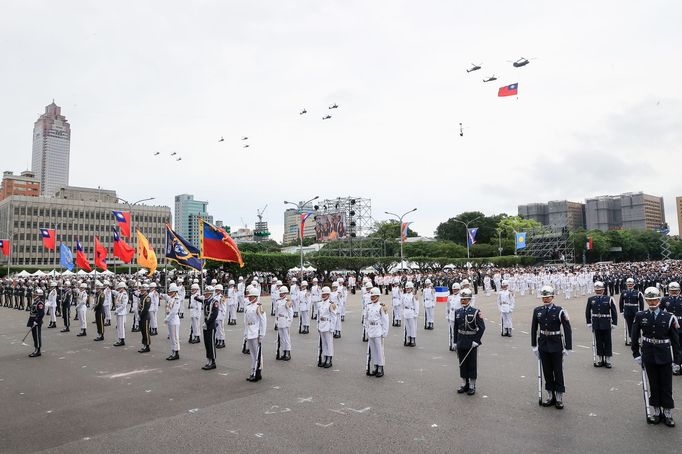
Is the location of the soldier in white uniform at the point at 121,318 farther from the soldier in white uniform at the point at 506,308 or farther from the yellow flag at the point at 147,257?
the soldier in white uniform at the point at 506,308

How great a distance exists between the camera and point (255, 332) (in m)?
10.6

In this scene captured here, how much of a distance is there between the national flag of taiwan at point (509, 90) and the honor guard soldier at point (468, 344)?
20.5m

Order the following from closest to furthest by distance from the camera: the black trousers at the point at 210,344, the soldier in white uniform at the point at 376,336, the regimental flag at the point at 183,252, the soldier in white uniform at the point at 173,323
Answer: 1. the soldier in white uniform at the point at 376,336
2. the black trousers at the point at 210,344
3. the soldier in white uniform at the point at 173,323
4. the regimental flag at the point at 183,252

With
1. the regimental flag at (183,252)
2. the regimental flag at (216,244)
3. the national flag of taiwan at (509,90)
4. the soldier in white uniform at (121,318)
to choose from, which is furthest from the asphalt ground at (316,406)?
the national flag of taiwan at (509,90)

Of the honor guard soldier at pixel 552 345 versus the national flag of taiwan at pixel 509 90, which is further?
the national flag of taiwan at pixel 509 90

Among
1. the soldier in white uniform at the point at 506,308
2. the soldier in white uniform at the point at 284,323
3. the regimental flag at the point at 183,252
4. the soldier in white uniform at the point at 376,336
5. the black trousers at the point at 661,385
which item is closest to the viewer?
the black trousers at the point at 661,385

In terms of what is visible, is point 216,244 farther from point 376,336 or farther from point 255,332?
point 376,336

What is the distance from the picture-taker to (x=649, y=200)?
193375 mm

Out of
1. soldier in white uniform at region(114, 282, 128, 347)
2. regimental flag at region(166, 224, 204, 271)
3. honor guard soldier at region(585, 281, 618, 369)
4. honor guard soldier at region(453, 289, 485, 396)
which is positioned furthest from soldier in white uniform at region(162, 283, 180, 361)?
honor guard soldier at region(585, 281, 618, 369)

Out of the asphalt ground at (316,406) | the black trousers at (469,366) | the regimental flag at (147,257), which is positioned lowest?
the asphalt ground at (316,406)

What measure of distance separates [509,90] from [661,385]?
74.1 ft

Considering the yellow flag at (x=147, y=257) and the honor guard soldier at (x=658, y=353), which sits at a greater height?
the yellow flag at (x=147, y=257)

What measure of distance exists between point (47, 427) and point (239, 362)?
5.40 m

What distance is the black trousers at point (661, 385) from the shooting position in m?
7.14
